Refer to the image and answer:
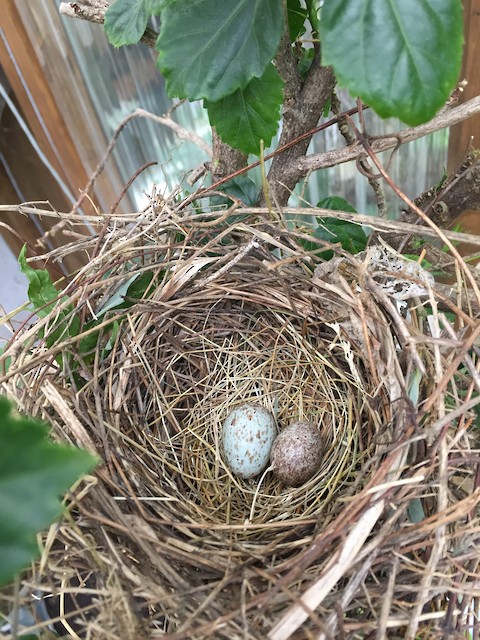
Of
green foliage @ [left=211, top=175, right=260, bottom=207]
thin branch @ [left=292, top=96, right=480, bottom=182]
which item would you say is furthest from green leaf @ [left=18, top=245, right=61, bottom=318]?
thin branch @ [left=292, top=96, right=480, bottom=182]

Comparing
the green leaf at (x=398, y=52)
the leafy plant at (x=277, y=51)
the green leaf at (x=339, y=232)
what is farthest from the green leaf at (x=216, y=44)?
the green leaf at (x=339, y=232)

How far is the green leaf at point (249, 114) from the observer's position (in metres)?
0.58

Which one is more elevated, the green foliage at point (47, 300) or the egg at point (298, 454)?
the green foliage at point (47, 300)

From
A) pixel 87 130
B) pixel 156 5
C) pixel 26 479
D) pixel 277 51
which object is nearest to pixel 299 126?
pixel 277 51

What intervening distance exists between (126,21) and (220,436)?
1.82ft

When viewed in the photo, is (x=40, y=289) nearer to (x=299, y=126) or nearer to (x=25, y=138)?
(x=299, y=126)

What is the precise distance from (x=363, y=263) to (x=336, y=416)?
0.23 metres

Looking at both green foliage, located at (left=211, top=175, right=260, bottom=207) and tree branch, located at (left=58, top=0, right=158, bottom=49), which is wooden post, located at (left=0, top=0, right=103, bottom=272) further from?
green foliage, located at (left=211, top=175, right=260, bottom=207)

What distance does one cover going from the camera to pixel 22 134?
4.10 ft

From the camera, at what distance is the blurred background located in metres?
1.07

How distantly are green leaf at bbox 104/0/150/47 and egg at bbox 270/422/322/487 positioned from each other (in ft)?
1.73

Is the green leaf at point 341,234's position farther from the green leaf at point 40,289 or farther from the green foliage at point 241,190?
the green leaf at point 40,289

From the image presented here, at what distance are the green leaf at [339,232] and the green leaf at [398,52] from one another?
31 cm

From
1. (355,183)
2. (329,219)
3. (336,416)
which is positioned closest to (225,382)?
(336,416)
